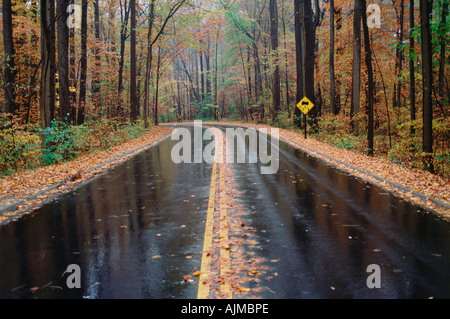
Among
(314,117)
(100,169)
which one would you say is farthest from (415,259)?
(314,117)

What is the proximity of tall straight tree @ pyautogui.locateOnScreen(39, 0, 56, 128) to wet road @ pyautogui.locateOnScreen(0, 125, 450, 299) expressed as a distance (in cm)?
627

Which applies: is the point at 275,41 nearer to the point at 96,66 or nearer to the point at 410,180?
the point at 96,66

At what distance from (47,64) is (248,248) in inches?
507

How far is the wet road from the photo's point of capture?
4160 millimetres

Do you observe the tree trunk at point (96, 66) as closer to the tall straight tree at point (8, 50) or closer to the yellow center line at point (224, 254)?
the tall straight tree at point (8, 50)

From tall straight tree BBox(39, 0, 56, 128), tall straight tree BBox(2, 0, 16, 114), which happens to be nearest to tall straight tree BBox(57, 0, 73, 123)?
tall straight tree BBox(39, 0, 56, 128)

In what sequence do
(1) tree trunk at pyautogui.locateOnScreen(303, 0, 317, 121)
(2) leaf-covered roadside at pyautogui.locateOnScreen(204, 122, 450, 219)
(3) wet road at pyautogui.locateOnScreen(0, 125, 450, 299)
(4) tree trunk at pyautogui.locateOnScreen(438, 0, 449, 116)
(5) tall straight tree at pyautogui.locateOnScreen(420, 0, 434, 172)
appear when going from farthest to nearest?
(1) tree trunk at pyautogui.locateOnScreen(303, 0, 317, 121)
(4) tree trunk at pyautogui.locateOnScreen(438, 0, 449, 116)
(5) tall straight tree at pyautogui.locateOnScreen(420, 0, 434, 172)
(2) leaf-covered roadside at pyautogui.locateOnScreen(204, 122, 450, 219)
(3) wet road at pyautogui.locateOnScreen(0, 125, 450, 299)

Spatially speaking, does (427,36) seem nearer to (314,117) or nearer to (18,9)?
(314,117)

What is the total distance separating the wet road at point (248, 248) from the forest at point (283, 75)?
19.4 feet

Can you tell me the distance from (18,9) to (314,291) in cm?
2653

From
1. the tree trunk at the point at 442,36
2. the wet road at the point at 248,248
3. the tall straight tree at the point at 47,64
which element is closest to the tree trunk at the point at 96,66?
the tall straight tree at the point at 47,64

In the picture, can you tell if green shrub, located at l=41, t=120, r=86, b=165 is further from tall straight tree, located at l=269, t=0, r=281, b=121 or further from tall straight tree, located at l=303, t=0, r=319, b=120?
tall straight tree, located at l=269, t=0, r=281, b=121

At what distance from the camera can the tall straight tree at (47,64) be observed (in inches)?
563

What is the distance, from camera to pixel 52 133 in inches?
564
